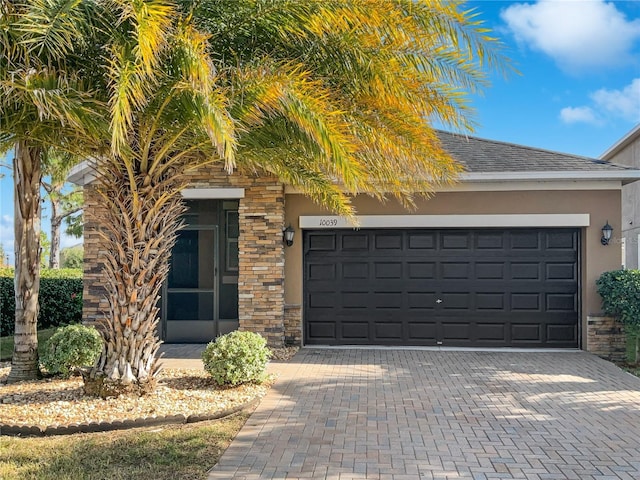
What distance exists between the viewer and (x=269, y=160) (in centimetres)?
662

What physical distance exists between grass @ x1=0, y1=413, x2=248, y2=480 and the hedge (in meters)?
8.69

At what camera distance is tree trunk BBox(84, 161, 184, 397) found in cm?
607

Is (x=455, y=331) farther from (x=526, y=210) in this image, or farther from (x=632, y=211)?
(x=632, y=211)

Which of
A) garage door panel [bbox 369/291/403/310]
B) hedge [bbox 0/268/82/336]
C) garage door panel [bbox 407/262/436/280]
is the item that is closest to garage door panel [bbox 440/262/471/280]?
garage door panel [bbox 407/262/436/280]

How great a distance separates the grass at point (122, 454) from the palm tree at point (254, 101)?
1.13 m

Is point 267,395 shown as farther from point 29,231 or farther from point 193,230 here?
point 193,230

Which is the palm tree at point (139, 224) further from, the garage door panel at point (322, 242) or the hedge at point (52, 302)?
the hedge at point (52, 302)

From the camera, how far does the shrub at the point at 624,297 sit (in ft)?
29.0

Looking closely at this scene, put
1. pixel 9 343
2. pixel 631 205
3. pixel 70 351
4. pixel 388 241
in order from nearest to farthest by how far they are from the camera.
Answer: pixel 70 351 < pixel 388 241 < pixel 9 343 < pixel 631 205

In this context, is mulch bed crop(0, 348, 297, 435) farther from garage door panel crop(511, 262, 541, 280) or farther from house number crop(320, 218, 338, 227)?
garage door panel crop(511, 262, 541, 280)

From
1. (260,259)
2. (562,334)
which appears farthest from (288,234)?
(562,334)

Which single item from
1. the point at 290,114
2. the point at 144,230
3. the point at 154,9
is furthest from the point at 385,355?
the point at 154,9

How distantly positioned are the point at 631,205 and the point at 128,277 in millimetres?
15976

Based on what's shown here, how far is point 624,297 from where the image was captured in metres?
9.00
